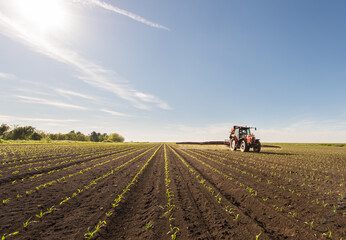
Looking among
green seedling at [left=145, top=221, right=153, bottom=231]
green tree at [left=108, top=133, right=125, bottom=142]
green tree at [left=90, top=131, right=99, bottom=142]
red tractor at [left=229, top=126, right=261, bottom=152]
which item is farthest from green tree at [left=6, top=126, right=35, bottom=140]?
green seedling at [left=145, top=221, right=153, bottom=231]

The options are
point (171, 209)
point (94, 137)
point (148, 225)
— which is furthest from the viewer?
point (94, 137)

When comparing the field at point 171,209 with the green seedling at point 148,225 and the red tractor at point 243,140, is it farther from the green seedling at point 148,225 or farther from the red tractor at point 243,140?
the red tractor at point 243,140

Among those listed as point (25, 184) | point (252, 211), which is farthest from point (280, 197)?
point (25, 184)

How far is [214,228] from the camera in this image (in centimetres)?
385

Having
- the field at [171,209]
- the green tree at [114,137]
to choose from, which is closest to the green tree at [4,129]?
the green tree at [114,137]

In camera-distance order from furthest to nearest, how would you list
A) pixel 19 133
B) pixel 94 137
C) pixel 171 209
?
pixel 94 137 < pixel 19 133 < pixel 171 209

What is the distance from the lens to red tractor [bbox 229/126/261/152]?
20.4 meters

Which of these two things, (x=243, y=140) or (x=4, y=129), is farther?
(x=4, y=129)

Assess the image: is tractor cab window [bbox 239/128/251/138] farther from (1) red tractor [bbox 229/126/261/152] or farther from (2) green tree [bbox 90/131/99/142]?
(2) green tree [bbox 90/131/99/142]

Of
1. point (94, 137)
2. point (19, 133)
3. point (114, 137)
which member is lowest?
point (94, 137)

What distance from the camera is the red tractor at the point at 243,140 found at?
2041 cm

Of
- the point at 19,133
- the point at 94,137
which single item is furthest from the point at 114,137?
the point at 19,133

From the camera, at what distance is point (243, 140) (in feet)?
71.3

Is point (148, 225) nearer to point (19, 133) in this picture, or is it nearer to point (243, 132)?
point (243, 132)
